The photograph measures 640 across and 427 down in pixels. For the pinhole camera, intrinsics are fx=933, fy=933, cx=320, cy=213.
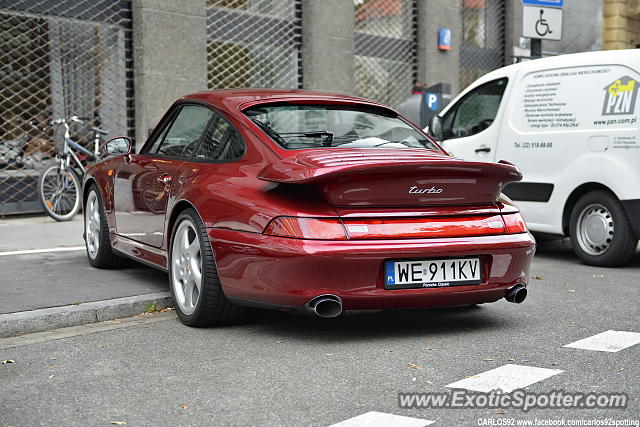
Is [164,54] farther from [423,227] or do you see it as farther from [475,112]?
[423,227]

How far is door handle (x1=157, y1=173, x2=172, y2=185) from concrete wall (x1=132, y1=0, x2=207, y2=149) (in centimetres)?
698

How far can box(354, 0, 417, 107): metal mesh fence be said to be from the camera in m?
16.5

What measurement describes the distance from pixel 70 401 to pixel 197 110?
2.64m

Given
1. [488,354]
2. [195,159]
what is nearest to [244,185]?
[195,159]

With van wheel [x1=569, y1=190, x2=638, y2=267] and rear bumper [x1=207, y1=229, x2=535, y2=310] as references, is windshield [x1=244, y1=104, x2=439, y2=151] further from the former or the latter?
van wheel [x1=569, y1=190, x2=638, y2=267]

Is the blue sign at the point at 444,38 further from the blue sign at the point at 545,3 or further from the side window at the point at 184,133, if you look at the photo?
the side window at the point at 184,133

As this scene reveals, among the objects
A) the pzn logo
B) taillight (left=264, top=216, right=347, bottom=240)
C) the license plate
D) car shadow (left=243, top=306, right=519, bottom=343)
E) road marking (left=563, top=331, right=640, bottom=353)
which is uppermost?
the pzn logo

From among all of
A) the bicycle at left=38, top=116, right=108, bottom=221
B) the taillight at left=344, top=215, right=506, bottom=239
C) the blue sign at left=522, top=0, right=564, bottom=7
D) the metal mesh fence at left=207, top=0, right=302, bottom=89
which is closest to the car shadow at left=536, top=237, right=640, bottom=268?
the blue sign at left=522, top=0, right=564, bottom=7

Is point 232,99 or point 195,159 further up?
point 232,99

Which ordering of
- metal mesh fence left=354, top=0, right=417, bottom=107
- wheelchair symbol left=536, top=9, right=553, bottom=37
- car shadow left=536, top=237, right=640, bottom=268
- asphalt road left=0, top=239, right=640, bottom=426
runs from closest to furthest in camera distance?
1. asphalt road left=0, top=239, right=640, bottom=426
2. car shadow left=536, top=237, right=640, bottom=268
3. wheelchair symbol left=536, top=9, right=553, bottom=37
4. metal mesh fence left=354, top=0, right=417, bottom=107

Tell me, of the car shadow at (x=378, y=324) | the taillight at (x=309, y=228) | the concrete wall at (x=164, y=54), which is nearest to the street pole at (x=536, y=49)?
the concrete wall at (x=164, y=54)

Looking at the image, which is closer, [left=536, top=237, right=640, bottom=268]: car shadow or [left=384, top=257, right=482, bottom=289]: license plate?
[left=384, top=257, right=482, bottom=289]: license plate

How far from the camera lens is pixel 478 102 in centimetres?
971

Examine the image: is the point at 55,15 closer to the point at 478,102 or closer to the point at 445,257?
the point at 478,102
